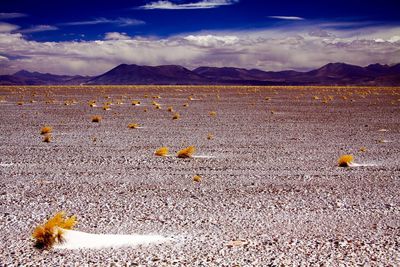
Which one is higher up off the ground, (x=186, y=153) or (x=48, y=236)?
(x=48, y=236)

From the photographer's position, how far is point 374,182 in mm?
10359

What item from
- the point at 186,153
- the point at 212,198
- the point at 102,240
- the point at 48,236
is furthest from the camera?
the point at 186,153

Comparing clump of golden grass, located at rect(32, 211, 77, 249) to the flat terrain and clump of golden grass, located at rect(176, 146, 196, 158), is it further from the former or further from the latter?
clump of golden grass, located at rect(176, 146, 196, 158)

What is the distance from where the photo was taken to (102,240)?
6484 mm

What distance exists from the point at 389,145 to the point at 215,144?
19.1ft

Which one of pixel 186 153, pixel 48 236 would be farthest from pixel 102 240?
→ pixel 186 153

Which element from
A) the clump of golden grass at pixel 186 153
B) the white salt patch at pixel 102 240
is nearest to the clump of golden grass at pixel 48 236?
the white salt patch at pixel 102 240

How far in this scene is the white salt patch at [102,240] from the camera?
246 inches

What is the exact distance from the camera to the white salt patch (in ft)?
20.5

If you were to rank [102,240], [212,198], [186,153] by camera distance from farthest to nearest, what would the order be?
1. [186,153]
2. [212,198]
3. [102,240]

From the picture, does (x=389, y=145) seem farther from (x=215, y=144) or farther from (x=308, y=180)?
(x=308, y=180)

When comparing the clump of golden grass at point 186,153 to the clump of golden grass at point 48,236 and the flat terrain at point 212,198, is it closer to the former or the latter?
the flat terrain at point 212,198

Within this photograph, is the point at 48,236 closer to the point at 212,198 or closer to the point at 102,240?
the point at 102,240

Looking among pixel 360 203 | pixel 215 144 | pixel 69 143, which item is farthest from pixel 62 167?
pixel 360 203
